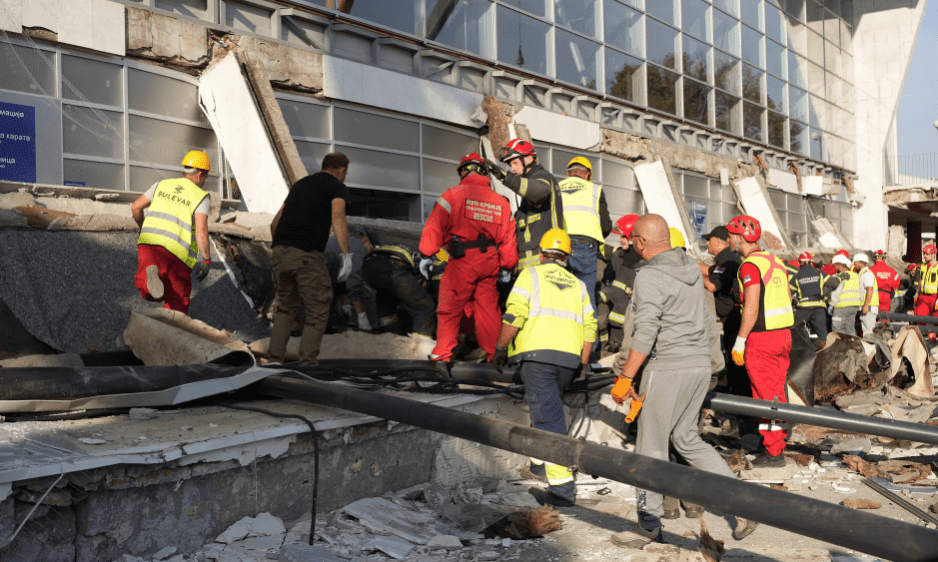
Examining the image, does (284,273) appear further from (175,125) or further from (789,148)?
(789,148)

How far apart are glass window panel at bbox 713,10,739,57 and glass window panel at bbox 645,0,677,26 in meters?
2.34

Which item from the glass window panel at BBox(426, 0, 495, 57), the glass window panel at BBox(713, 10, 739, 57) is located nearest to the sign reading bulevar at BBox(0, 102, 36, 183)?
the glass window panel at BBox(426, 0, 495, 57)

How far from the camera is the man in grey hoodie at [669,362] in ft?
14.0

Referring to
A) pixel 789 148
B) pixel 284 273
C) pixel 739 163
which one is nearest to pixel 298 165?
pixel 284 273

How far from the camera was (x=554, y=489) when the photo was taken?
4766 mm

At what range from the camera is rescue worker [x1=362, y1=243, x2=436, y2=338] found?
281 inches

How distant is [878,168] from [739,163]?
10.9 metres

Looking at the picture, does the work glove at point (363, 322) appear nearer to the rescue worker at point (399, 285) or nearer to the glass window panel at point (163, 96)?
the rescue worker at point (399, 285)

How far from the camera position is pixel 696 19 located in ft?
65.9

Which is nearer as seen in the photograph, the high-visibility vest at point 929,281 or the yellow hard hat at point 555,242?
the yellow hard hat at point 555,242

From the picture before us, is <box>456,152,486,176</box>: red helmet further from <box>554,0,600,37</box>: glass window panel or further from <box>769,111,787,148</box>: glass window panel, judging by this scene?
<box>769,111,787,148</box>: glass window panel

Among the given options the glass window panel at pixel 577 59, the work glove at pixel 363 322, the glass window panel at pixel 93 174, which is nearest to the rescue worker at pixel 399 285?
the work glove at pixel 363 322

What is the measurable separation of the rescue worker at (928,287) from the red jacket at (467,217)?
42.2 feet

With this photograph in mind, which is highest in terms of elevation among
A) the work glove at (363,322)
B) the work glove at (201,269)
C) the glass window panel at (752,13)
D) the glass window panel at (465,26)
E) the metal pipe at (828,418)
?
the glass window panel at (752,13)
